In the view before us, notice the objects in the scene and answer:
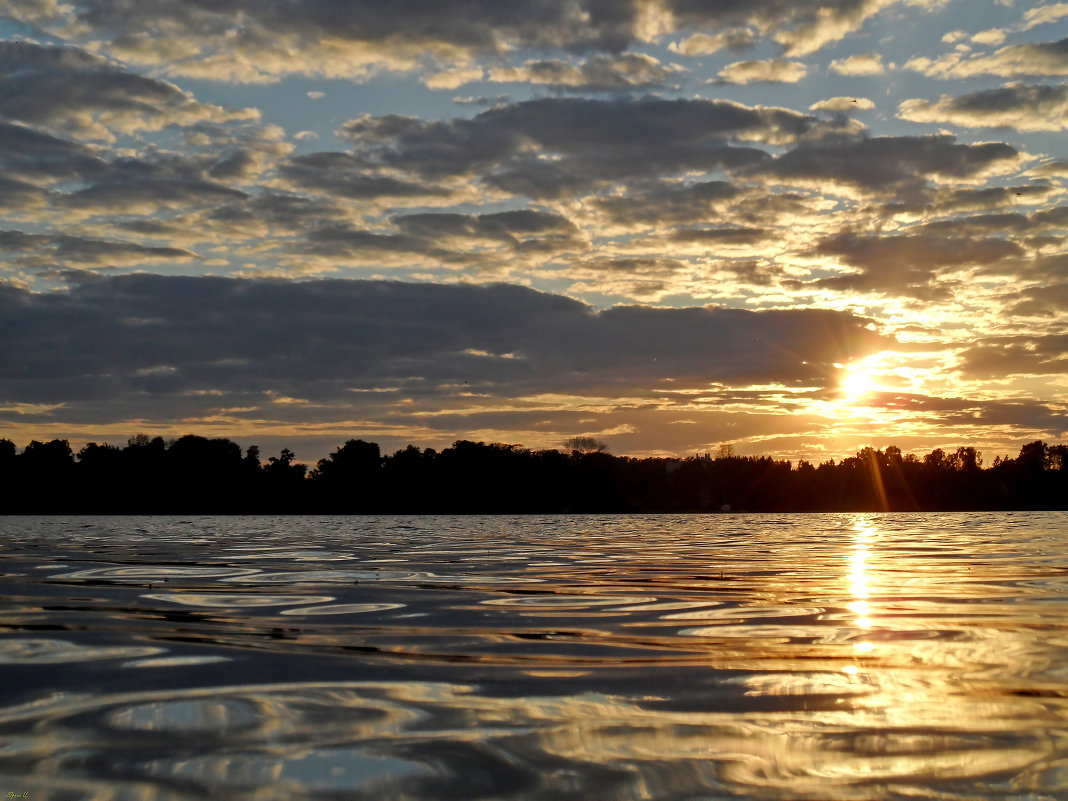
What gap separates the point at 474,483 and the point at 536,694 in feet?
519

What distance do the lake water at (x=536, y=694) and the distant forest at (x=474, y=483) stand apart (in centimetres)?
14660

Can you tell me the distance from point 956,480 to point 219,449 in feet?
464

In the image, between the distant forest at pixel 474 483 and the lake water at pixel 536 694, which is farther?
the distant forest at pixel 474 483

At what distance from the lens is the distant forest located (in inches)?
5871

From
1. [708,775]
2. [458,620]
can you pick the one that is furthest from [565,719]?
[458,620]

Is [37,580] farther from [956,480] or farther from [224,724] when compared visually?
A: [956,480]

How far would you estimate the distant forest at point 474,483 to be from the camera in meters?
149

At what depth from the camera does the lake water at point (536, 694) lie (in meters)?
4.69

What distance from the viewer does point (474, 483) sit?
538 ft

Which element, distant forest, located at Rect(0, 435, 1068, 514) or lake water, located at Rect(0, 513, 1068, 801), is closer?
lake water, located at Rect(0, 513, 1068, 801)

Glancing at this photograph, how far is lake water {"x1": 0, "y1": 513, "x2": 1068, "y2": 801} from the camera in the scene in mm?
4688

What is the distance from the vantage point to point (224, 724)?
5.75m

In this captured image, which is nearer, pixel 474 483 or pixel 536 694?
pixel 536 694

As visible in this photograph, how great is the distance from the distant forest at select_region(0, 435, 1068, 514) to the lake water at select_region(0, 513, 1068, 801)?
147m
